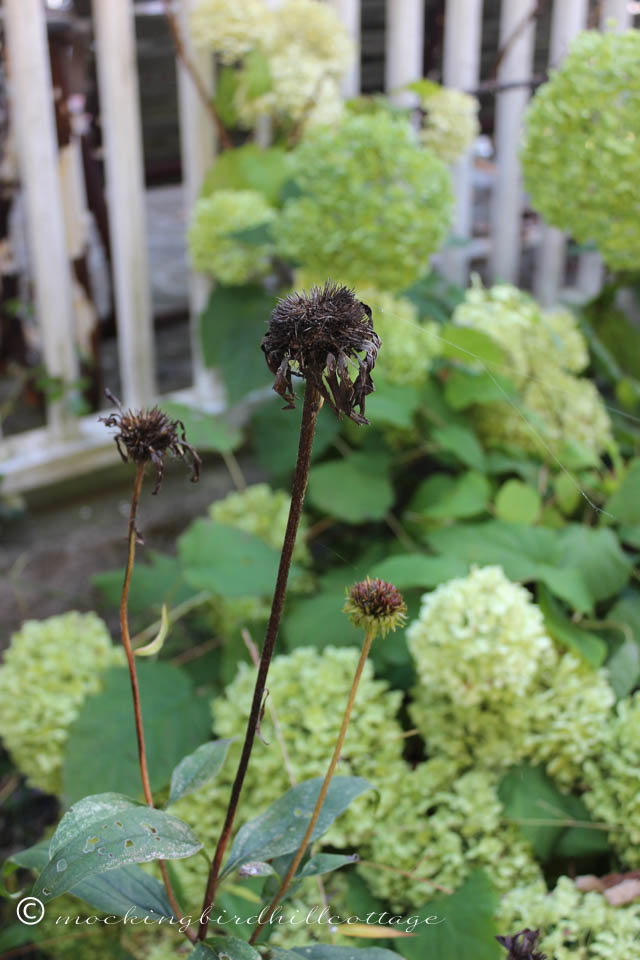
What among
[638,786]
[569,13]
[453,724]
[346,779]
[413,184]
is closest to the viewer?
[346,779]

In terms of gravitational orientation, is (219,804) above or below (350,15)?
below

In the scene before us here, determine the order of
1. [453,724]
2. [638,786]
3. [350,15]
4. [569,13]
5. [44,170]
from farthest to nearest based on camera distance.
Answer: [569,13]
[350,15]
[44,170]
[453,724]
[638,786]

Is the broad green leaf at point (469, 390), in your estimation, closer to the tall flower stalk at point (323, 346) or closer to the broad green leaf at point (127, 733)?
the broad green leaf at point (127, 733)

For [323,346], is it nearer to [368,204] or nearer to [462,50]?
[368,204]

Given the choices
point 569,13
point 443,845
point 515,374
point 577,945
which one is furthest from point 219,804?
point 569,13

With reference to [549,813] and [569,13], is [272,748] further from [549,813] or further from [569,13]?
[569,13]

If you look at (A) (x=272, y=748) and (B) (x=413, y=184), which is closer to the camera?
(A) (x=272, y=748)

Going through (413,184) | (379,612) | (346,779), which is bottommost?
(346,779)
